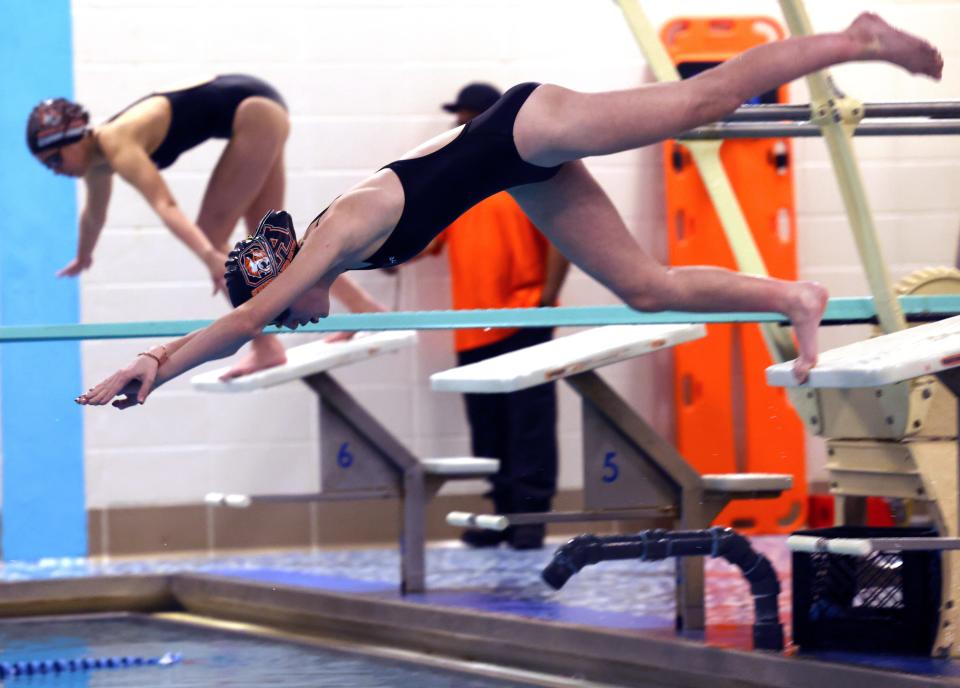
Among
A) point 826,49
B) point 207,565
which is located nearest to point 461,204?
point 826,49

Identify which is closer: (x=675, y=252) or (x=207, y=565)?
(x=207, y=565)

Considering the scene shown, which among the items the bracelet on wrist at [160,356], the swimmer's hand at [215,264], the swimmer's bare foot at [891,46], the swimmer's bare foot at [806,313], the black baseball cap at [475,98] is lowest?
the bracelet on wrist at [160,356]

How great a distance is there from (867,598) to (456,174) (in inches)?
55.3

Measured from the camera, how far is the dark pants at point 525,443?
586 cm

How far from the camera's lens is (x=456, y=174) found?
10.5 ft

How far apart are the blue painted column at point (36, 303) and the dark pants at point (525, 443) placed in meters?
1.72

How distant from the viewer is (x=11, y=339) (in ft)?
12.4

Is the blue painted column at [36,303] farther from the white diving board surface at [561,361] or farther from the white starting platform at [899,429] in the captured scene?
the white starting platform at [899,429]

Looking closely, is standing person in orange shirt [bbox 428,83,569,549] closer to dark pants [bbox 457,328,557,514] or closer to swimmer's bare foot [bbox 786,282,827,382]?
dark pants [bbox 457,328,557,514]

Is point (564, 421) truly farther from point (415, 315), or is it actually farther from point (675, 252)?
point (415, 315)

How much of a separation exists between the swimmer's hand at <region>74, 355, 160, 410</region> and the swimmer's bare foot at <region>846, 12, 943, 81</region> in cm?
158

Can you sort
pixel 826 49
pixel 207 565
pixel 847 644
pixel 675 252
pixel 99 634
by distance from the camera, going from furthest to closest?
pixel 675 252 < pixel 207 565 < pixel 99 634 < pixel 847 644 < pixel 826 49

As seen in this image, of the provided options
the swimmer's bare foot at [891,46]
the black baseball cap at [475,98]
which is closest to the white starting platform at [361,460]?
the black baseball cap at [475,98]

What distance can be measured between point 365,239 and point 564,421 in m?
3.49
